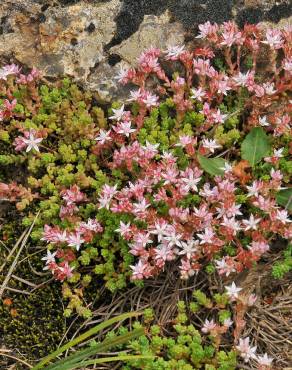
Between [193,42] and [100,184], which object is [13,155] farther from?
[193,42]

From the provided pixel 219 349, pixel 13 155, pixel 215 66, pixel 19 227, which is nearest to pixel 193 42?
pixel 215 66

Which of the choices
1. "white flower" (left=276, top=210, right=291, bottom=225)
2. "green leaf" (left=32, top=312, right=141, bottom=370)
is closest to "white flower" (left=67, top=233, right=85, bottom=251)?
"green leaf" (left=32, top=312, right=141, bottom=370)

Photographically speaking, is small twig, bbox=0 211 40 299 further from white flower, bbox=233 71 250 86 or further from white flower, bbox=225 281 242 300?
white flower, bbox=233 71 250 86

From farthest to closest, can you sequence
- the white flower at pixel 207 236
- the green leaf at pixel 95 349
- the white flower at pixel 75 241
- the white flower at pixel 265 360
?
1. the white flower at pixel 75 241
2. the white flower at pixel 207 236
3. the white flower at pixel 265 360
4. the green leaf at pixel 95 349

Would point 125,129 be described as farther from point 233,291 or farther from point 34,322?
point 34,322

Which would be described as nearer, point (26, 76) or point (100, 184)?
point (100, 184)

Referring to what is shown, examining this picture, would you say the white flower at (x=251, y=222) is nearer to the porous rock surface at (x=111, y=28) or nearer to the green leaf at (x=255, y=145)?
the green leaf at (x=255, y=145)

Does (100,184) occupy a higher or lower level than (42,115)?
lower

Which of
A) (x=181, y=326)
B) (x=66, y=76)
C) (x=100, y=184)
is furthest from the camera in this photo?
(x=66, y=76)

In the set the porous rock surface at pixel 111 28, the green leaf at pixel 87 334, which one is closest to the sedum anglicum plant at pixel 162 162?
the porous rock surface at pixel 111 28
